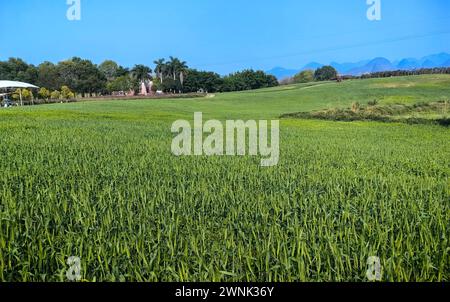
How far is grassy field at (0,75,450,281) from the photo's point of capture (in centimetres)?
340

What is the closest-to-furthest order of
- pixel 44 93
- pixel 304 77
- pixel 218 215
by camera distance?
pixel 218 215, pixel 44 93, pixel 304 77

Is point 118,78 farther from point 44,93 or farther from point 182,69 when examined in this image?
point 182,69

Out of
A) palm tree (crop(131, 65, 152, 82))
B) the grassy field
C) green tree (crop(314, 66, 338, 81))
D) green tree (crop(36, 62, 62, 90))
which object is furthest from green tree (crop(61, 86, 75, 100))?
the grassy field

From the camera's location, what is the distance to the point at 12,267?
3.40 meters

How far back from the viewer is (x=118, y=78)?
4622 centimetres

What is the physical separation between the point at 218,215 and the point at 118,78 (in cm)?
4360

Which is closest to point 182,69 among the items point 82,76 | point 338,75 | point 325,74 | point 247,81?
point 247,81

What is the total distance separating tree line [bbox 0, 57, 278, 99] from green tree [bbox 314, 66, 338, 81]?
1330 cm

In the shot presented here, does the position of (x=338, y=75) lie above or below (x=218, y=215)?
above

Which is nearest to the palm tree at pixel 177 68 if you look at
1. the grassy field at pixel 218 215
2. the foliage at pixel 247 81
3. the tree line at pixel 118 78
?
the tree line at pixel 118 78

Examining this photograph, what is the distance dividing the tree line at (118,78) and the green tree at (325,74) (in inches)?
524

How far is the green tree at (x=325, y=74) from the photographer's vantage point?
61338mm
